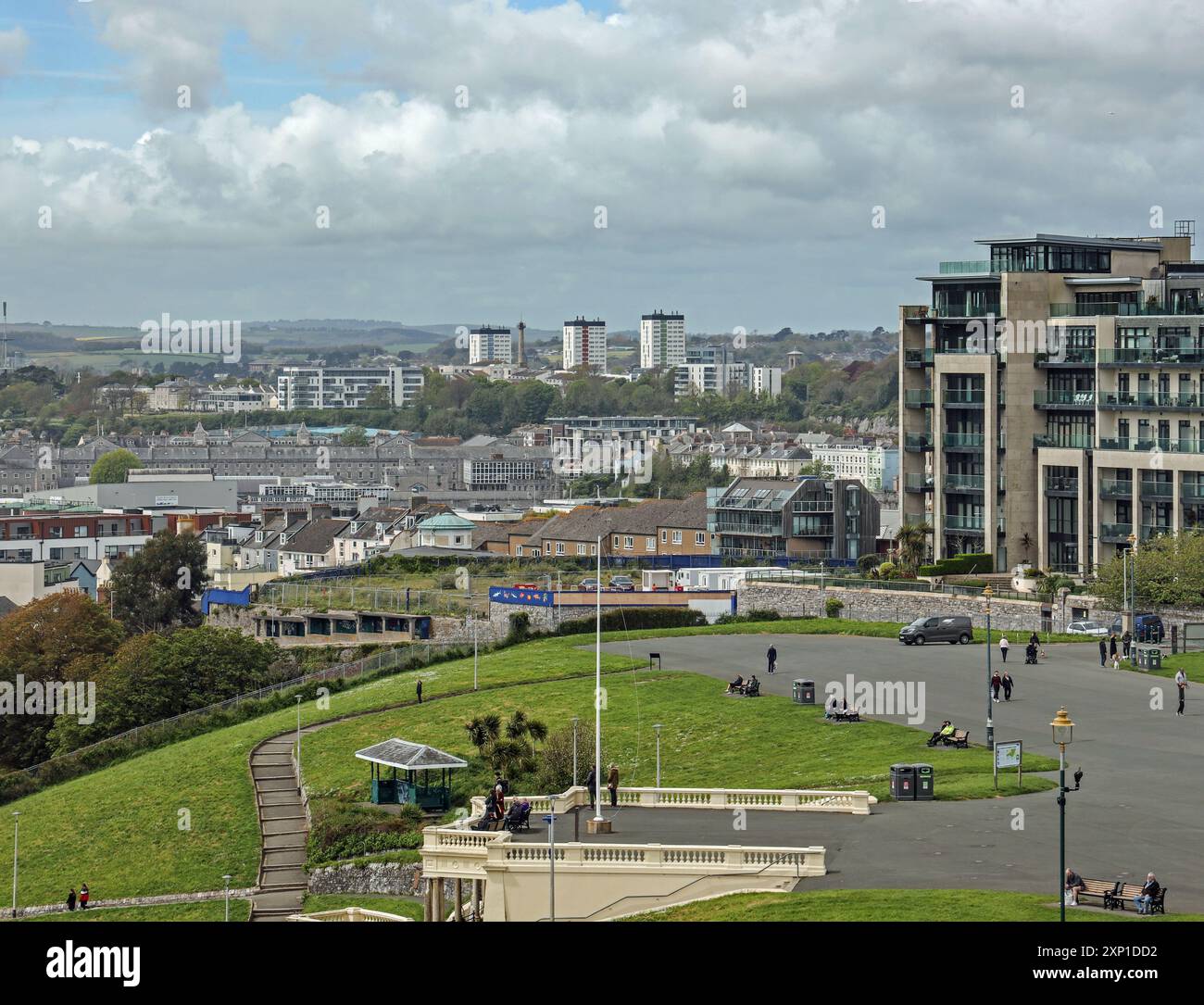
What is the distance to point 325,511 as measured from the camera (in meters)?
196

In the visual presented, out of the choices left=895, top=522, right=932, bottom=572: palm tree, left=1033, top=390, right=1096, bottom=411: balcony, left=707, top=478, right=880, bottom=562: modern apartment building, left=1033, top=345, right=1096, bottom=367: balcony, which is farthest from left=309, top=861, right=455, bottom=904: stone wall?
left=707, top=478, right=880, bottom=562: modern apartment building

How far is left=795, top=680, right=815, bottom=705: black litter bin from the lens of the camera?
2404 inches

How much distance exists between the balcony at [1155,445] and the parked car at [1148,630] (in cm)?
1607

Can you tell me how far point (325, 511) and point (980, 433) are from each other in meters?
111

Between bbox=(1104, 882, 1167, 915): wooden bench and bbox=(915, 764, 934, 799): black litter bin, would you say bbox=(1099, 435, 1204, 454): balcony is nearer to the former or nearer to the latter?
bbox=(915, 764, 934, 799): black litter bin

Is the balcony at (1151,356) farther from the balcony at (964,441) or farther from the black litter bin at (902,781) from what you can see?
the black litter bin at (902,781)

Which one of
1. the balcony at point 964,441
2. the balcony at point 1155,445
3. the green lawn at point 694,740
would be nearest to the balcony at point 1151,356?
the balcony at point 1155,445

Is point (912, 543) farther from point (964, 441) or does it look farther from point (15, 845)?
point (15, 845)

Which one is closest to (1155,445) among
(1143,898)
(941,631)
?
(941,631)

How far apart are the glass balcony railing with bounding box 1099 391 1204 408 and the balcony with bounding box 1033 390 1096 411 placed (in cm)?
142

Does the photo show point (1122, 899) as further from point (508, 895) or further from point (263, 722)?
point (263, 722)

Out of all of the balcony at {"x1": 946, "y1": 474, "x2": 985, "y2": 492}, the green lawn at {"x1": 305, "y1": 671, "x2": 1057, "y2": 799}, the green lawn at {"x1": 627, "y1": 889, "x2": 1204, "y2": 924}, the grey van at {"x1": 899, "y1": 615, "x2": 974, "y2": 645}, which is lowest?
the green lawn at {"x1": 305, "y1": 671, "x2": 1057, "y2": 799}

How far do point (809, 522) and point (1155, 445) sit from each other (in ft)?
139
